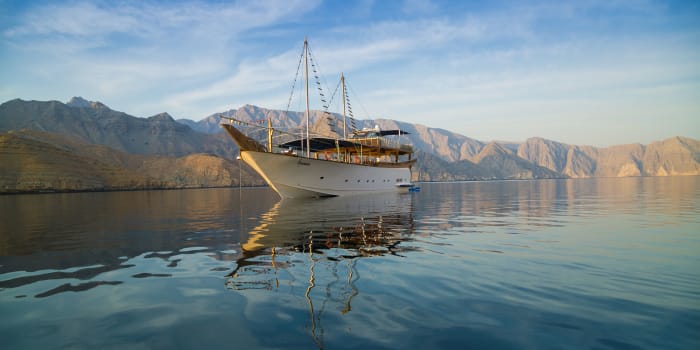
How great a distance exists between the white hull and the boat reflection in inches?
710

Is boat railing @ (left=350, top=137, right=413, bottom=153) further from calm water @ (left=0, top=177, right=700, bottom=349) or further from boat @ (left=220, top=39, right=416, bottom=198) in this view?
calm water @ (left=0, top=177, right=700, bottom=349)

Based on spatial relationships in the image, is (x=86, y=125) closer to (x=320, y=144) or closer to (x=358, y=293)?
(x=320, y=144)

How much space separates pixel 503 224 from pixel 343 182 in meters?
26.2

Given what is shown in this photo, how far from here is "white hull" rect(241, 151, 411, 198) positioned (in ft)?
109

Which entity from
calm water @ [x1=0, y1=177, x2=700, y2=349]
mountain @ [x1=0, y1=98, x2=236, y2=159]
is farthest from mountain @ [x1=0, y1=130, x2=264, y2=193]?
calm water @ [x1=0, y1=177, x2=700, y2=349]

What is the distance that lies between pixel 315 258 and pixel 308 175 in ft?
90.6

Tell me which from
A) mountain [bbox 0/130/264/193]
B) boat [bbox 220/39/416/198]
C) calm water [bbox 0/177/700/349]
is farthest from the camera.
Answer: mountain [bbox 0/130/264/193]

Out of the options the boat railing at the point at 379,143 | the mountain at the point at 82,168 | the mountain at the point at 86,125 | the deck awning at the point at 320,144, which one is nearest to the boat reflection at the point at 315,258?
the deck awning at the point at 320,144

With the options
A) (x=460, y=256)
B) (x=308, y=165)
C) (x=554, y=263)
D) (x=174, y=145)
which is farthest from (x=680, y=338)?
(x=174, y=145)

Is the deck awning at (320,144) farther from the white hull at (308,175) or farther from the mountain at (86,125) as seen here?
the mountain at (86,125)

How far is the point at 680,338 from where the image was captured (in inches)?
164

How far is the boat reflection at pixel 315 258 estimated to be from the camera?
588 centimetres

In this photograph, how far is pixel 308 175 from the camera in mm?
36125

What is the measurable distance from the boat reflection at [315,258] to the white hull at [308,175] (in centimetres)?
1804
